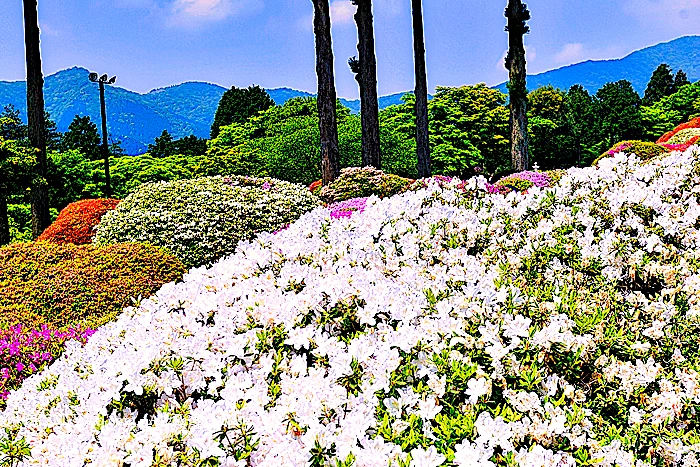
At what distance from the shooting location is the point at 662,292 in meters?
2.38

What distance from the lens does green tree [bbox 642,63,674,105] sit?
44.0 metres

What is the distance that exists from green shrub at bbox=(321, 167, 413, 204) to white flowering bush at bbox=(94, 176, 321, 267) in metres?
1.21

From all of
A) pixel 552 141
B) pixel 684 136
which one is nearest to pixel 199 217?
pixel 684 136

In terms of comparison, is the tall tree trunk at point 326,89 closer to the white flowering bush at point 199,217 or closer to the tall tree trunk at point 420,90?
the tall tree trunk at point 420,90

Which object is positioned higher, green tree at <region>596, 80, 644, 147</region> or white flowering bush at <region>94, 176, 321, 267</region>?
green tree at <region>596, 80, 644, 147</region>

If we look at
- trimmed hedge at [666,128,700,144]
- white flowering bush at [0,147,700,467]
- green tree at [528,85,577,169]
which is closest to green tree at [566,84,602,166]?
green tree at [528,85,577,169]

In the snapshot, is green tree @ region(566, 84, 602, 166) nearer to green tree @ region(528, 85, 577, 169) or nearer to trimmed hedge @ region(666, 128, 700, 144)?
green tree @ region(528, 85, 577, 169)

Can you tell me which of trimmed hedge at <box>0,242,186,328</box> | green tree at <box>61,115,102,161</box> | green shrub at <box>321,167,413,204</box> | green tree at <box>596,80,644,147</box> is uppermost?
green tree at <box>61,115,102,161</box>

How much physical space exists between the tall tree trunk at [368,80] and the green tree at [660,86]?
34620 mm

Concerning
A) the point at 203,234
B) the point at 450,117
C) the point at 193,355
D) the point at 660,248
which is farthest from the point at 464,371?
the point at 450,117

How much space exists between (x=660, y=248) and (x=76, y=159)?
905 inches

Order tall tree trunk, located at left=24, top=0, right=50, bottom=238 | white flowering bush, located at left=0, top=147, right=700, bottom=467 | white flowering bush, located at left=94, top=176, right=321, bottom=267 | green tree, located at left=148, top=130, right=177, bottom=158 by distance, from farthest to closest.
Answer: green tree, located at left=148, top=130, right=177, bottom=158
tall tree trunk, located at left=24, top=0, right=50, bottom=238
white flowering bush, located at left=94, top=176, right=321, bottom=267
white flowering bush, located at left=0, top=147, right=700, bottom=467

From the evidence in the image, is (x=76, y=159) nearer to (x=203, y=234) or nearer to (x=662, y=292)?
(x=203, y=234)

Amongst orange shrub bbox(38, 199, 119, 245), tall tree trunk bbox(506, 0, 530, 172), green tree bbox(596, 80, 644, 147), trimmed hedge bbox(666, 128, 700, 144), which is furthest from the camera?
green tree bbox(596, 80, 644, 147)
